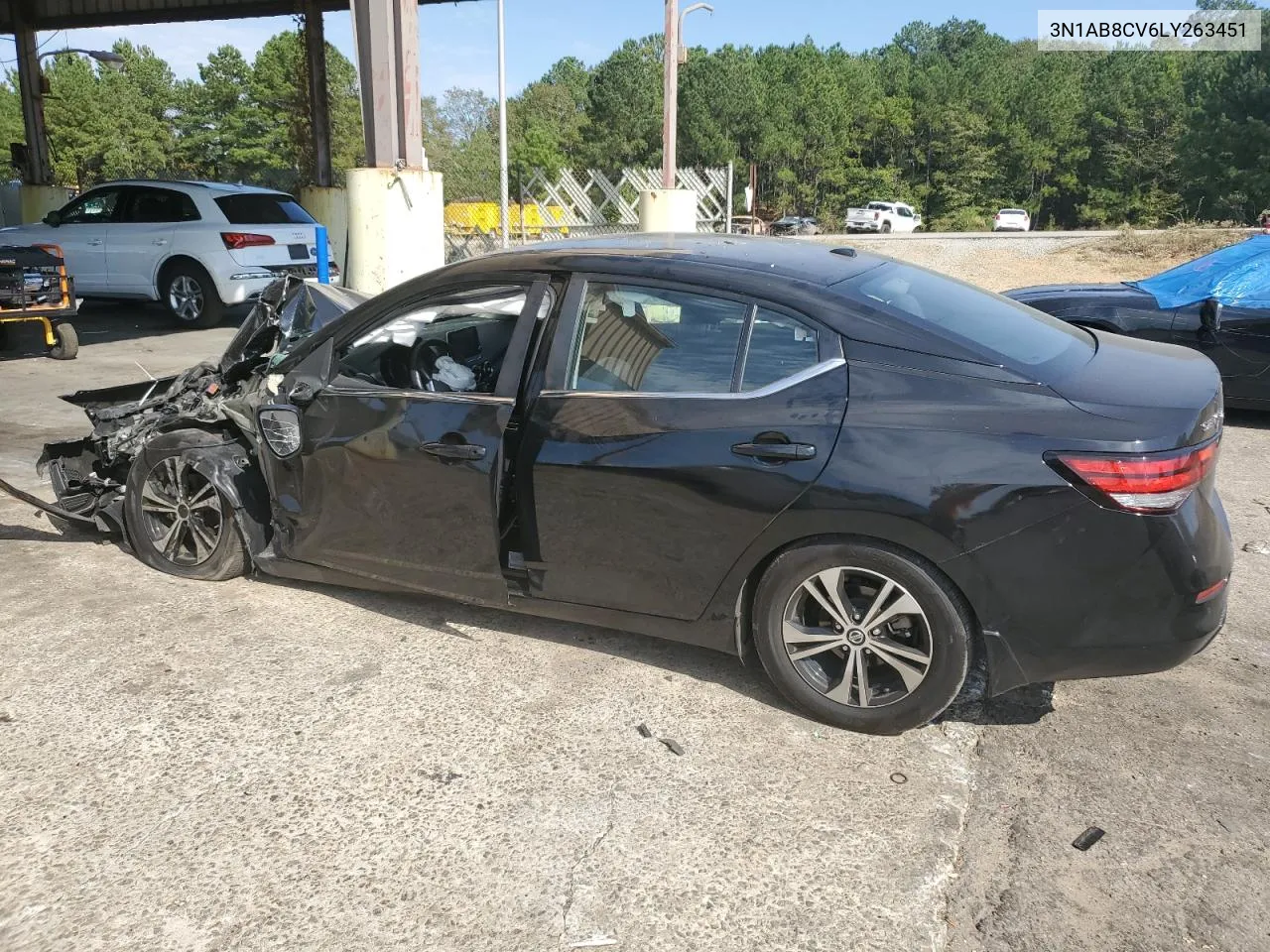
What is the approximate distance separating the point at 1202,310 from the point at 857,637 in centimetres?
526

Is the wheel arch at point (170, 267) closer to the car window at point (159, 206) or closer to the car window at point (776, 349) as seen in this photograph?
the car window at point (159, 206)

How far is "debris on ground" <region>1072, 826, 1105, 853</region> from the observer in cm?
285

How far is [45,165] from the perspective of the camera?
65.1ft

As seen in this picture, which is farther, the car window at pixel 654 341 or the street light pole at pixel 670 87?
the street light pole at pixel 670 87

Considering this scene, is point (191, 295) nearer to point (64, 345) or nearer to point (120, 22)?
point (64, 345)

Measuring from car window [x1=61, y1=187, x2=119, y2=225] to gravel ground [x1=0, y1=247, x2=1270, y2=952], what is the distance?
34.7 ft

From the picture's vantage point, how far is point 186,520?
15.5 ft

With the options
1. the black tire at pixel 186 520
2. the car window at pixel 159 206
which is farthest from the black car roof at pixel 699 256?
the car window at pixel 159 206

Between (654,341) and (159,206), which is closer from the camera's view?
(654,341)

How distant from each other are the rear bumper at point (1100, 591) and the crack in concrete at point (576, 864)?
123 cm

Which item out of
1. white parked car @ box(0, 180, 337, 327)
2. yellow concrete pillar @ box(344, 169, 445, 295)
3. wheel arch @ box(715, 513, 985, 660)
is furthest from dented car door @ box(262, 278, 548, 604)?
white parked car @ box(0, 180, 337, 327)

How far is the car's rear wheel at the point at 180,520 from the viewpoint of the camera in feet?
15.2

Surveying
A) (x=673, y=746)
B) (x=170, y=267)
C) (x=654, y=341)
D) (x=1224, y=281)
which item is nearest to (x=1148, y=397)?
(x=654, y=341)

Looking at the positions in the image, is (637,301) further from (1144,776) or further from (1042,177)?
(1042,177)
